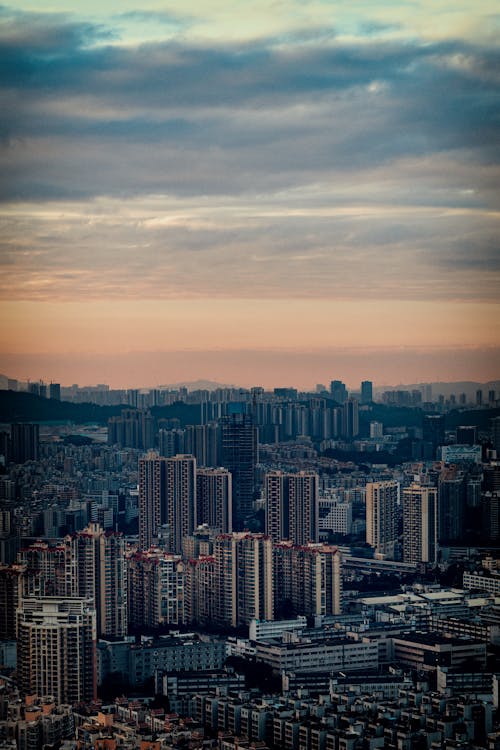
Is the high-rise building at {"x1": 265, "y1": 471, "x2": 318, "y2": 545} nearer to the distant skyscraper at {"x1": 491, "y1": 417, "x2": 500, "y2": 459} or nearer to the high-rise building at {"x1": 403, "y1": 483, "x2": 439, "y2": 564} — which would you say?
the high-rise building at {"x1": 403, "y1": 483, "x2": 439, "y2": 564}

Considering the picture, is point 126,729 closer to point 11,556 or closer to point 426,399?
point 11,556

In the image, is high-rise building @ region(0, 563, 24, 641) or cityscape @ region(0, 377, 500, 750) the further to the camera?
high-rise building @ region(0, 563, 24, 641)

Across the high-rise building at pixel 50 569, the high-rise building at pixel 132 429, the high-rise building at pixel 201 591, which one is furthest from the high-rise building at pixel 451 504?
the high-rise building at pixel 50 569

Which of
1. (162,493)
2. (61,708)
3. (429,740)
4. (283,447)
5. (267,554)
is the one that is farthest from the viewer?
(283,447)

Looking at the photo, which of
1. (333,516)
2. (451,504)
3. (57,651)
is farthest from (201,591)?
(333,516)

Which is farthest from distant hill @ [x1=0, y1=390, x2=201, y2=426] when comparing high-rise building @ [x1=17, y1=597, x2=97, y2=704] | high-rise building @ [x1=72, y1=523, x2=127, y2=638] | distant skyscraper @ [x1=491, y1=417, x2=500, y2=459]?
distant skyscraper @ [x1=491, y1=417, x2=500, y2=459]

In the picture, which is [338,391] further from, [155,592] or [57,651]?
[57,651]

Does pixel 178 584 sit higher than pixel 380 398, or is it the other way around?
pixel 380 398

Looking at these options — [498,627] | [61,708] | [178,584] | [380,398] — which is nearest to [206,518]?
[380,398]
